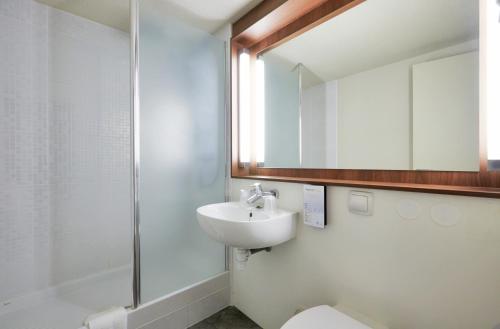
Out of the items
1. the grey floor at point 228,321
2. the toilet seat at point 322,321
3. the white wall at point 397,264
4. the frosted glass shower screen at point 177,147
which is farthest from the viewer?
the grey floor at point 228,321

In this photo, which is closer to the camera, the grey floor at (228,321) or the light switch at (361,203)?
the light switch at (361,203)

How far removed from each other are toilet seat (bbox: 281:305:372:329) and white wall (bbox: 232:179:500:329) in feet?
0.50

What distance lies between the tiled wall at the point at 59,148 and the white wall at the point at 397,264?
1509 mm

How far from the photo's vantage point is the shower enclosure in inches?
50.1

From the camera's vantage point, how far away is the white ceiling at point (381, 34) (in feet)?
2.79

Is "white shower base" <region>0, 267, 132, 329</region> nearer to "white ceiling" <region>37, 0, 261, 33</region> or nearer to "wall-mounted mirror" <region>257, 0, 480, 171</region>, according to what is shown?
"wall-mounted mirror" <region>257, 0, 480, 171</region>

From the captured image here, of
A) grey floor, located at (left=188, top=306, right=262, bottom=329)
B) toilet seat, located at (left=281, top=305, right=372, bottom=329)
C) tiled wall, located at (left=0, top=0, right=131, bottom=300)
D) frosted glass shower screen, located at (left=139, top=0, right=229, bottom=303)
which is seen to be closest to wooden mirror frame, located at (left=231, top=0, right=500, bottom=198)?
frosted glass shower screen, located at (left=139, top=0, right=229, bottom=303)

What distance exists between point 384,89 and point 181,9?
53.1 inches

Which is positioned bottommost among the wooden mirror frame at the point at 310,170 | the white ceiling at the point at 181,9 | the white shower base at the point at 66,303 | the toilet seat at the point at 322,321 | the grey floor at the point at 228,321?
the grey floor at the point at 228,321

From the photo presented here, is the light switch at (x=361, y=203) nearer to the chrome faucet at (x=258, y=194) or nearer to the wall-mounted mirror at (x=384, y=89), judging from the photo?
the wall-mounted mirror at (x=384, y=89)

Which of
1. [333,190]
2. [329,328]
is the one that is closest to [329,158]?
[333,190]

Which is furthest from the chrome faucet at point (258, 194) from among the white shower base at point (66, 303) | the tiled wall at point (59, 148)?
the tiled wall at point (59, 148)

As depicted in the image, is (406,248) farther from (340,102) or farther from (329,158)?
(340,102)

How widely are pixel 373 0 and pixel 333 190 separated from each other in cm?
92
